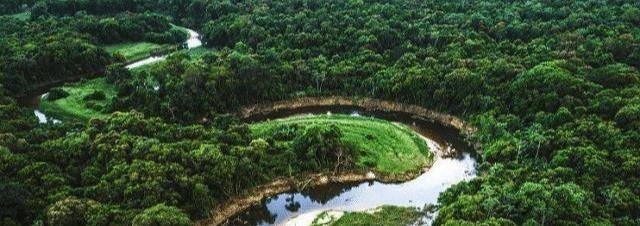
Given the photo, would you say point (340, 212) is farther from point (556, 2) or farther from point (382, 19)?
point (556, 2)

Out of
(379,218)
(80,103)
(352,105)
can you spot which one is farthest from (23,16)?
(379,218)

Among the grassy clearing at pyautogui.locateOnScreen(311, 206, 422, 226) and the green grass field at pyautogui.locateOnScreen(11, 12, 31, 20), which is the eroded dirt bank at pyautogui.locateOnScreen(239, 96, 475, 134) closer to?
the grassy clearing at pyautogui.locateOnScreen(311, 206, 422, 226)

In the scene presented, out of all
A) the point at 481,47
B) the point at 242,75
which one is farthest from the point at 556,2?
the point at 242,75

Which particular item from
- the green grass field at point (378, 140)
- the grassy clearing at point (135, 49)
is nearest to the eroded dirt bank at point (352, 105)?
the green grass field at point (378, 140)

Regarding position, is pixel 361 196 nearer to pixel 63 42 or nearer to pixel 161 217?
pixel 161 217

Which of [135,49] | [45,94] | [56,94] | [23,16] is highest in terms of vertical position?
[135,49]

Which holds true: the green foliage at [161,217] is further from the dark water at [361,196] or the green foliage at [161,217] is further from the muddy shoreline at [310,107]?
the dark water at [361,196]
